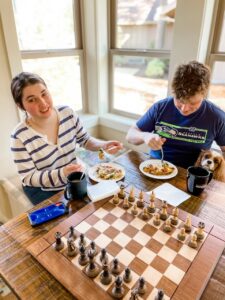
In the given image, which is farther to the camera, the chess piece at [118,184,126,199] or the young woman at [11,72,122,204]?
the young woman at [11,72,122,204]

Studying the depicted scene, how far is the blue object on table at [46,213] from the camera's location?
86cm

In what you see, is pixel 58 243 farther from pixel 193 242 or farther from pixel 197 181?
pixel 197 181

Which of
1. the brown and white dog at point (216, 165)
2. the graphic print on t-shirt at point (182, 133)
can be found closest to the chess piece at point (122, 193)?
the brown and white dog at point (216, 165)

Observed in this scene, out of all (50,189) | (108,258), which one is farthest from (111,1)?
(108,258)

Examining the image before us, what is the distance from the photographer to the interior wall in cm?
157

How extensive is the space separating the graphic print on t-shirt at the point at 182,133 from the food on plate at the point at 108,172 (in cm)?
44

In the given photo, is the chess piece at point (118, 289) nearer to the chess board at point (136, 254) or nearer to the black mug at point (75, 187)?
the chess board at point (136, 254)

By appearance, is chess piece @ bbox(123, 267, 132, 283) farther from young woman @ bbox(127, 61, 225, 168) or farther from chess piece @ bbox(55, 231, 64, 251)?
young woman @ bbox(127, 61, 225, 168)

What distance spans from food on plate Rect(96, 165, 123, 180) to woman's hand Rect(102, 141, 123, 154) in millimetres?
185

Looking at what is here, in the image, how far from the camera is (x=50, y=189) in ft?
4.26

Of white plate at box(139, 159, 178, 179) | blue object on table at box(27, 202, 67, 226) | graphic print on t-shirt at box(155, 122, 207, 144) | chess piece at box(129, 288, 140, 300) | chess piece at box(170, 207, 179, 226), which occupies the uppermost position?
graphic print on t-shirt at box(155, 122, 207, 144)

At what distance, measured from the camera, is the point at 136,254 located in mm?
721

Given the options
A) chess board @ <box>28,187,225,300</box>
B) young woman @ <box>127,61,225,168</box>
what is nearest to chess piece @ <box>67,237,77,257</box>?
chess board @ <box>28,187,225,300</box>

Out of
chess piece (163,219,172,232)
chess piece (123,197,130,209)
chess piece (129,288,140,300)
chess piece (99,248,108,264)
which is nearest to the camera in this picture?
chess piece (129,288,140,300)
